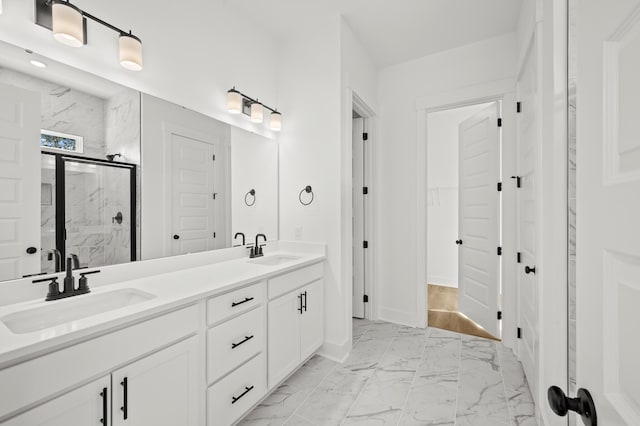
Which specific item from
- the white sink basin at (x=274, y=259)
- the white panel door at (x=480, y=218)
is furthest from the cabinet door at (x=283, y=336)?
the white panel door at (x=480, y=218)

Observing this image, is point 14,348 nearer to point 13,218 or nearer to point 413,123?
point 13,218

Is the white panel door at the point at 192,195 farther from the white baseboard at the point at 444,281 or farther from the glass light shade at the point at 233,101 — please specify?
the white baseboard at the point at 444,281

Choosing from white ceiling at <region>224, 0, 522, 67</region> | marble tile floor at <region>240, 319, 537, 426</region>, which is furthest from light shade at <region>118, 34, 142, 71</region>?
marble tile floor at <region>240, 319, 537, 426</region>

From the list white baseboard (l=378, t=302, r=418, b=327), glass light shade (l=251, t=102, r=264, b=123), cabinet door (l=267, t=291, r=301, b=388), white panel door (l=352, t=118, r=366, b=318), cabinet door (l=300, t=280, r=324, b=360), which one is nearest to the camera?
cabinet door (l=267, t=291, r=301, b=388)

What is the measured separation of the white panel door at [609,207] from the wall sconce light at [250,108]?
2.15 meters

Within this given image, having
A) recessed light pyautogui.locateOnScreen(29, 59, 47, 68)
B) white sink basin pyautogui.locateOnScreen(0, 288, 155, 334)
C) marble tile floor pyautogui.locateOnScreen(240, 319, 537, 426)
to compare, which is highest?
recessed light pyautogui.locateOnScreen(29, 59, 47, 68)

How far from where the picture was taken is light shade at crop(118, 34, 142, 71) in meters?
1.60

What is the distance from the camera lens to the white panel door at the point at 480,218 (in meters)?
2.89

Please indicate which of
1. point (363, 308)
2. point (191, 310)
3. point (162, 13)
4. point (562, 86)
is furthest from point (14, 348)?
point (363, 308)

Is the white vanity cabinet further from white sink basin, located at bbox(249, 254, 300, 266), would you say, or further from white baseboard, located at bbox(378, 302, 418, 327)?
white baseboard, located at bbox(378, 302, 418, 327)

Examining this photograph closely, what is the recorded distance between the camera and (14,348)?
874 mm

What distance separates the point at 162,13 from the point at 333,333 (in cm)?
266

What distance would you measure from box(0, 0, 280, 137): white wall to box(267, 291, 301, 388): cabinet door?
59.0 inches

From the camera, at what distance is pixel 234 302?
1.64 m
